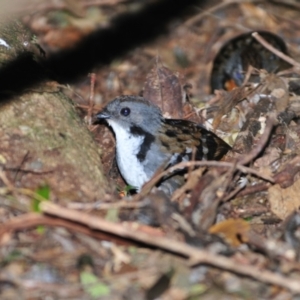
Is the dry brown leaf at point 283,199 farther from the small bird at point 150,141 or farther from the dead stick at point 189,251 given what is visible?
the dead stick at point 189,251

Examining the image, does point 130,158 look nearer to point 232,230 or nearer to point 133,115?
point 133,115

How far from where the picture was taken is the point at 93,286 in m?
5.00

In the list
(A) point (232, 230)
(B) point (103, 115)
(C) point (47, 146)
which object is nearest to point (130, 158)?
(B) point (103, 115)

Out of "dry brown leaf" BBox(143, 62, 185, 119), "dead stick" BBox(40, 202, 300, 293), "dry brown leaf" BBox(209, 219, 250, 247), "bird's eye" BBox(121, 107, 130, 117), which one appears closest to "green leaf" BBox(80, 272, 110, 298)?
"dead stick" BBox(40, 202, 300, 293)

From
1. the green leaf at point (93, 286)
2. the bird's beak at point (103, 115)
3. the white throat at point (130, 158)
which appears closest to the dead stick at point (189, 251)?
the green leaf at point (93, 286)

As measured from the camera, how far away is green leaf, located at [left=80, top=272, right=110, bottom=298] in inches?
195

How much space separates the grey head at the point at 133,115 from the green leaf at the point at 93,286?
224cm

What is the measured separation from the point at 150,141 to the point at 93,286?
2.23 metres

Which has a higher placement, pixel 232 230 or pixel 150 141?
pixel 150 141

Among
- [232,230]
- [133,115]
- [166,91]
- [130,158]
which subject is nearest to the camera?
[232,230]

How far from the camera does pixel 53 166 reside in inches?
247

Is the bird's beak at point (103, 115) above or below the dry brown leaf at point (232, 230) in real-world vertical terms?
above

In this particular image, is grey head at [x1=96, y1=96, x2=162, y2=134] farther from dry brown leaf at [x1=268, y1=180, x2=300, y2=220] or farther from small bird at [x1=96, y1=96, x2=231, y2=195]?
dry brown leaf at [x1=268, y1=180, x2=300, y2=220]

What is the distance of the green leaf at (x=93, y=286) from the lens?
16.3 ft
